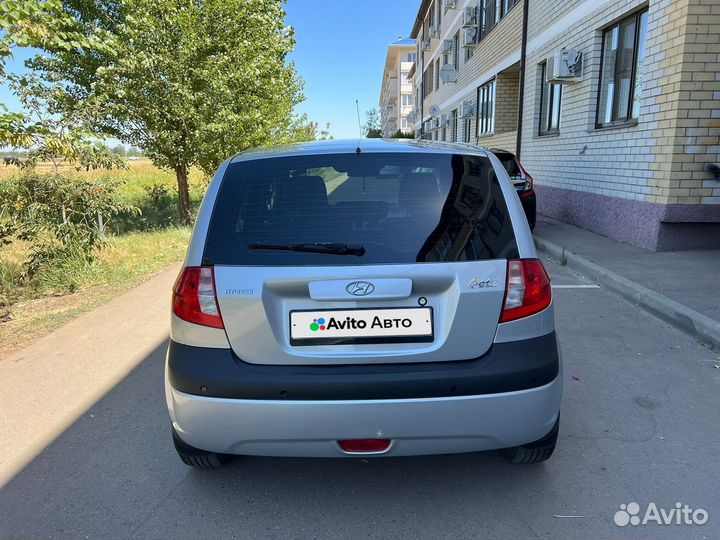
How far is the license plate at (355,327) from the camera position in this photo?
2.17 m

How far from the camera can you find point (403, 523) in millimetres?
2311

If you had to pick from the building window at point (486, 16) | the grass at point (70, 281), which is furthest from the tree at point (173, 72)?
the building window at point (486, 16)

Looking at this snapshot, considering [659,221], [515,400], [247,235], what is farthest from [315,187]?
[659,221]

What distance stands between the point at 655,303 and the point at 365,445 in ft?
13.8

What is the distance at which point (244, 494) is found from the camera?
2.55m

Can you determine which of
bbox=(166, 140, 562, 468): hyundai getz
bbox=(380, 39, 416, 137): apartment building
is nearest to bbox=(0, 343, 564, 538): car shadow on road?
bbox=(166, 140, 562, 468): hyundai getz

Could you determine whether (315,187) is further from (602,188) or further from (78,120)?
(602,188)

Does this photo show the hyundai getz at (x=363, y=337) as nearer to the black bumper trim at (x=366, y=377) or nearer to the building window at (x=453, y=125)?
the black bumper trim at (x=366, y=377)

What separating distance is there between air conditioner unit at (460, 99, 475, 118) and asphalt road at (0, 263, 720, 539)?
19563 millimetres

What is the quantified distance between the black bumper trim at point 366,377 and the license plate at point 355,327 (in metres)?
0.11

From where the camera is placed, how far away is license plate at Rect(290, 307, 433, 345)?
85.6 inches

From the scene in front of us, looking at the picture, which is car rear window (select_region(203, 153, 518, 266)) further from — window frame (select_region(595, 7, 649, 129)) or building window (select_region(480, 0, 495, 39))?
building window (select_region(480, 0, 495, 39))

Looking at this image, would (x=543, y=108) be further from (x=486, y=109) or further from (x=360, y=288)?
(x=360, y=288)

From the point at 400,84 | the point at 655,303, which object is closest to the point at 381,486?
the point at 655,303
